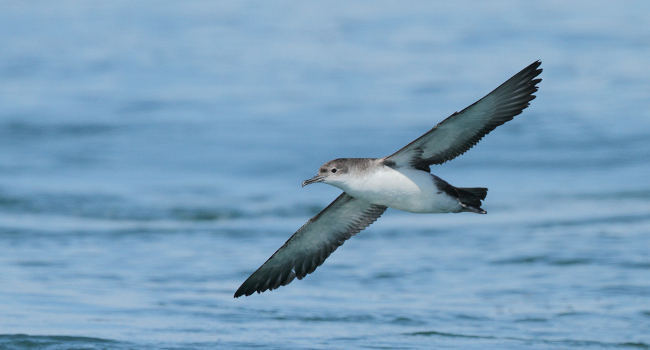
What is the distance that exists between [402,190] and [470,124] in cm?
63

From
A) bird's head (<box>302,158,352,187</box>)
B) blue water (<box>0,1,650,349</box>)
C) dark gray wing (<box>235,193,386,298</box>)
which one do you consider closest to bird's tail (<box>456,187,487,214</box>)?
bird's head (<box>302,158,352,187</box>)

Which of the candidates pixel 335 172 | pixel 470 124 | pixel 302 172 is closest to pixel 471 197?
pixel 470 124

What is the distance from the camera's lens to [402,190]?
25.5ft

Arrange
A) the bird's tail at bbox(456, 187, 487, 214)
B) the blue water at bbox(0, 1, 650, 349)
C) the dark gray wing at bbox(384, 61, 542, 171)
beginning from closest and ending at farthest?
the dark gray wing at bbox(384, 61, 542, 171) → the bird's tail at bbox(456, 187, 487, 214) → the blue water at bbox(0, 1, 650, 349)

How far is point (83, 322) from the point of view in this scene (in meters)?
10.8

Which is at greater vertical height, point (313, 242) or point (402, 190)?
point (402, 190)

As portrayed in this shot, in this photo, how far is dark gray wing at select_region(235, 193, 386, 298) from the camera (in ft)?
28.9

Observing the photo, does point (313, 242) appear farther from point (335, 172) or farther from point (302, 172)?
point (302, 172)

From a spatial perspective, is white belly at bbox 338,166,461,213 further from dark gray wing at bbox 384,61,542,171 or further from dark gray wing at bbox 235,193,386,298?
dark gray wing at bbox 235,193,386,298

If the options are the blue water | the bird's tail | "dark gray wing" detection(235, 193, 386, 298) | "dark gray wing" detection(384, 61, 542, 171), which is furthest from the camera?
the blue water

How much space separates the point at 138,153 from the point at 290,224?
4.78 m

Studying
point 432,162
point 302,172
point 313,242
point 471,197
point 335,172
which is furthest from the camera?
point 302,172

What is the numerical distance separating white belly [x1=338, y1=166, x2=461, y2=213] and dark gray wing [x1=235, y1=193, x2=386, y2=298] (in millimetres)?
939

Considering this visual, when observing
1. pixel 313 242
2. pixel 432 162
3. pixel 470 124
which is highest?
pixel 470 124
